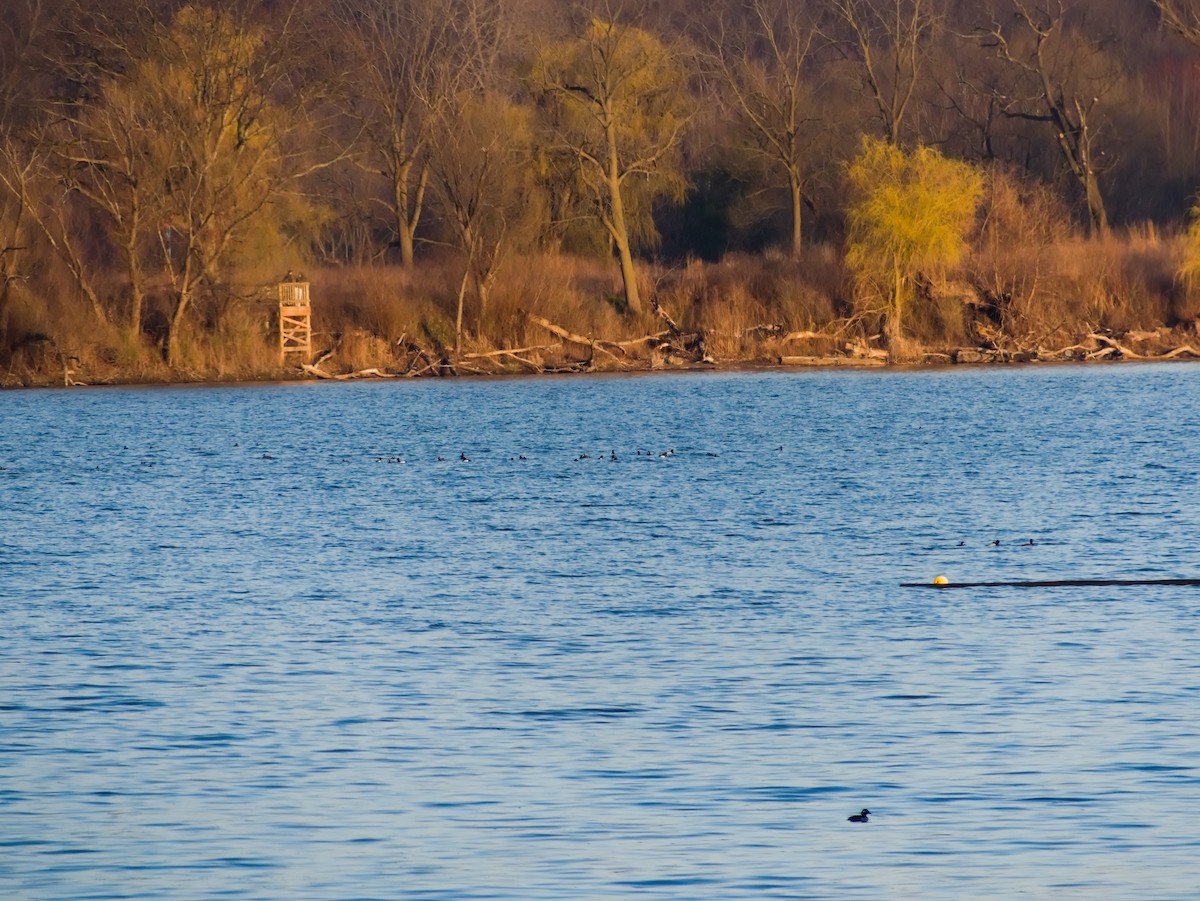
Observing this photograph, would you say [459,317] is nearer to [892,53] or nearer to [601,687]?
[892,53]

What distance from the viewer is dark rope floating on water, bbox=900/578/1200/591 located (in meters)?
22.4

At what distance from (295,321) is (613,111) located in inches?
562

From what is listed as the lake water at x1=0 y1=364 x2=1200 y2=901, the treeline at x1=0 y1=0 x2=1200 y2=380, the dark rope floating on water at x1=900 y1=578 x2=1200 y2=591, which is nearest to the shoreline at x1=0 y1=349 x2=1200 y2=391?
the treeline at x1=0 y1=0 x2=1200 y2=380

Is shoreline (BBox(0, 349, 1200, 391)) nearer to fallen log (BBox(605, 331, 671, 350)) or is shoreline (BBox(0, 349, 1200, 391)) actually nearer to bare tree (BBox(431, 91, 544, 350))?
fallen log (BBox(605, 331, 671, 350))

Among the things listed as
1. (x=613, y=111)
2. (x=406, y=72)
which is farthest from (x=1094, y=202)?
(x=406, y=72)

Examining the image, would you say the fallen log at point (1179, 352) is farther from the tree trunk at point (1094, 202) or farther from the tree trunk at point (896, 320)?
the tree trunk at point (1094, 202)

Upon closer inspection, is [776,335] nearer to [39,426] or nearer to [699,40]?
[39,426]

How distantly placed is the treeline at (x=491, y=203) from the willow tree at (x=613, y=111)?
145mm

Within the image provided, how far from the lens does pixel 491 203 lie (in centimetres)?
7831

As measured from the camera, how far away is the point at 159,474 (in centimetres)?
4294

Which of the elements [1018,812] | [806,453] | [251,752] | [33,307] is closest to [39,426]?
[33,307]

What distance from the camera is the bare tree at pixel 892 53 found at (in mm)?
88250

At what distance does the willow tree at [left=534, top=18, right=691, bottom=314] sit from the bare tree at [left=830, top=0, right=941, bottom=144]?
940 centimetres

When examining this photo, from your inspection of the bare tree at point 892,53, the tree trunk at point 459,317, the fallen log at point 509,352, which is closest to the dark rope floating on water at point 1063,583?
the fallen log at point 509,352
